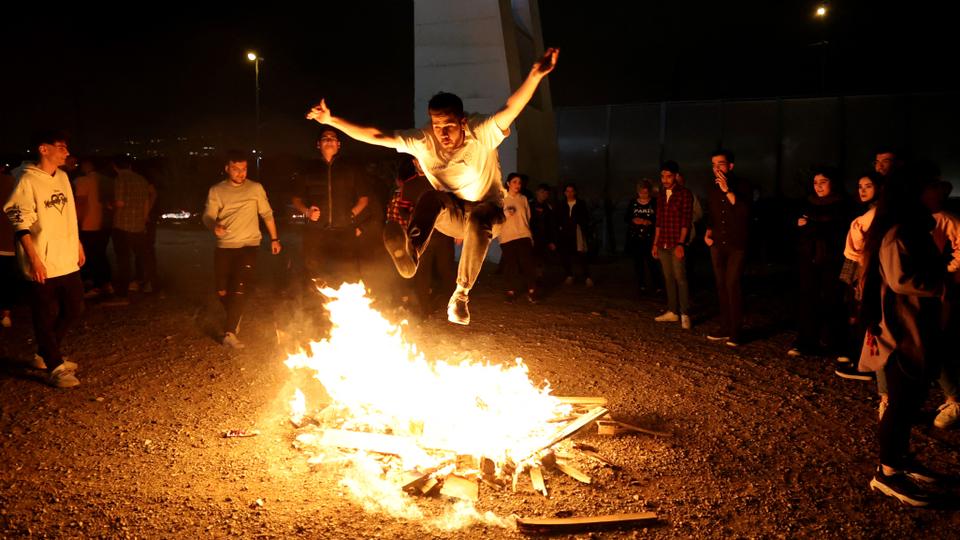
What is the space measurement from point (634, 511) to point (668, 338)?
15.8ft

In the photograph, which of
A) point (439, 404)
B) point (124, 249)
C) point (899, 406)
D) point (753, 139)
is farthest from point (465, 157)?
point (753, 139)

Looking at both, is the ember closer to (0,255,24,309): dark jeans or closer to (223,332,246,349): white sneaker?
(223,332,246,349): white sneaker

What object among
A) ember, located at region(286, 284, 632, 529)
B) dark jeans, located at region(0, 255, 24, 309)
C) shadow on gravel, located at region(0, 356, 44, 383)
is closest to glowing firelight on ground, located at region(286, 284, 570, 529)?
ember, located at region(286, 284, 632, 529)

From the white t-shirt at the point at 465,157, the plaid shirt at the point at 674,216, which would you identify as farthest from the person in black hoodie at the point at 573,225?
the white t-shirt at the point at 465,157

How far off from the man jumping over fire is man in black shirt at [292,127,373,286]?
9.93 feet

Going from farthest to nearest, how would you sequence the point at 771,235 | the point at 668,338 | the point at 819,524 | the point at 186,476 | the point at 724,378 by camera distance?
the point at 771,235
the point at 668,338
the point at 724,378
the point at 186,476
the point at 819,524

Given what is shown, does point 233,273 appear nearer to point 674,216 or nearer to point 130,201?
point 130,201

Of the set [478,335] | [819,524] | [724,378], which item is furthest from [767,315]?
[819,524]

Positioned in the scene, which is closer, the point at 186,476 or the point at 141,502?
the point at 141,502

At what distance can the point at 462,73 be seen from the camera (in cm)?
1559

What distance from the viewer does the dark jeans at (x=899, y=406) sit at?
13.3 feet

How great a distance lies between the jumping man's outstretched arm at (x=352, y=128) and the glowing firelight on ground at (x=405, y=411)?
58.3 inches

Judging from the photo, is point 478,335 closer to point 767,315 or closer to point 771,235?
point 767,315

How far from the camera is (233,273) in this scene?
770cm
